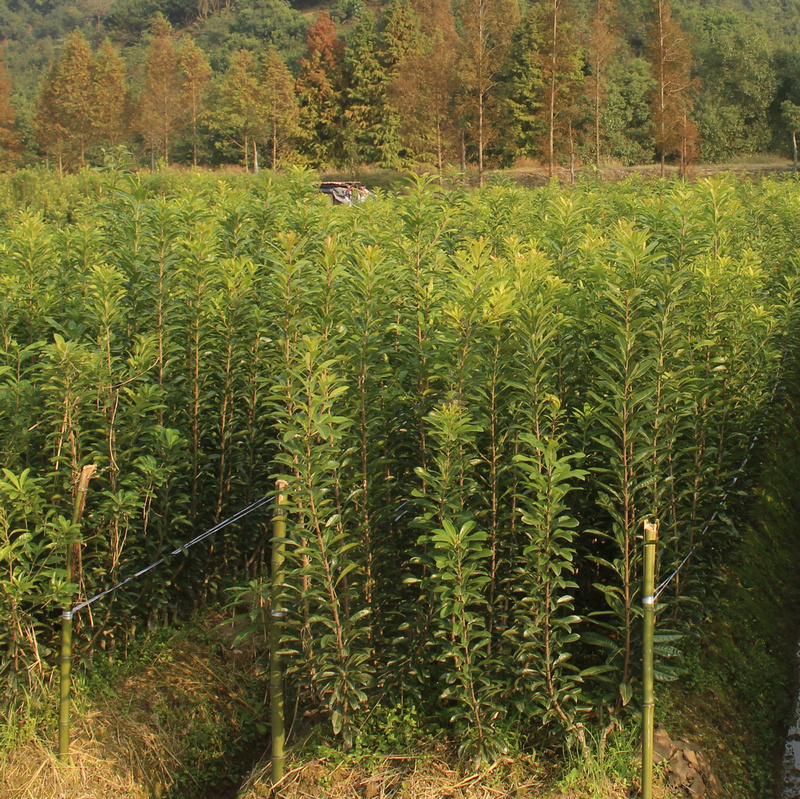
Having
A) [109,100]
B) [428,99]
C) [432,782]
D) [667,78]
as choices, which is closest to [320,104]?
[109,100]

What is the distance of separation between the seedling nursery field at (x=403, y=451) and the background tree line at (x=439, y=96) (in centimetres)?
2356

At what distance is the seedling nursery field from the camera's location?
3672 millimetres

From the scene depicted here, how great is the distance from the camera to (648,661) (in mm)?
3551

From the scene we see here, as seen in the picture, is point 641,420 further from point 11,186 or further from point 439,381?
point 11,186

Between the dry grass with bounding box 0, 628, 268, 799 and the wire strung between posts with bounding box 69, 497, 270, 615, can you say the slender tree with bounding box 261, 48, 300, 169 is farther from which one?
the dry grass with bounding box 0, 628, 268, 799

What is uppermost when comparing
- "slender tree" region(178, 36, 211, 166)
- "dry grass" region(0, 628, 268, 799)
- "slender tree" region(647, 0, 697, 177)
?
"slender tree" region(178, 36, 211, 166)

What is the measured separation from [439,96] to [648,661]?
30.6 m

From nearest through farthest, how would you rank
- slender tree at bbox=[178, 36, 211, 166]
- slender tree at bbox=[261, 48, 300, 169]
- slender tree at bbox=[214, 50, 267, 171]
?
slender tree at bbox=[214, 50, 267, 171] < slender tree at bbox=[261, 48, 300, 169] < slender tree at bbox=[178, 36, 211, 166]

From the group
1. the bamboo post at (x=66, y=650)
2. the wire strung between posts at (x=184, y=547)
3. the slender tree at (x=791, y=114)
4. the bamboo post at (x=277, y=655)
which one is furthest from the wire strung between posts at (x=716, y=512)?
the slender tree at (x=791, y=114)

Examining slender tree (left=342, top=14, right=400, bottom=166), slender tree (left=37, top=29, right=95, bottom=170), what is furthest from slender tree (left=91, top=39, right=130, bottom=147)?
slender tree (left=342, top=14, right=400, bottom=166)

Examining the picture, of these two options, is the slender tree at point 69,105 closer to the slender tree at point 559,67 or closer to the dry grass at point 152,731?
the slender tree at point 559,67

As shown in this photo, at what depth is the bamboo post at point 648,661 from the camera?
11.5ft

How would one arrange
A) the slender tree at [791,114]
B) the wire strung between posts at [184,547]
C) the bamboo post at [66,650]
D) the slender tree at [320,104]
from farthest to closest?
the slender tree at [320,104] < the slender tree at [791,114] < the wire strung between posts at [184,547] < the bamboo post at [66,650]

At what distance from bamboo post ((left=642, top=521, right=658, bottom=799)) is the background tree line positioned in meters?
24.9
